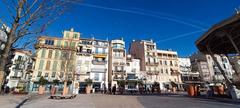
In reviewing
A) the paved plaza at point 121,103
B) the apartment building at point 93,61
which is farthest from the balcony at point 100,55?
the paved plaza at point 121,103

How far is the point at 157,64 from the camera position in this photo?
50.9 m

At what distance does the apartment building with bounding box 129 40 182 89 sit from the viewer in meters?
49.5

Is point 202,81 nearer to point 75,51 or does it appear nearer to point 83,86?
point 83,86

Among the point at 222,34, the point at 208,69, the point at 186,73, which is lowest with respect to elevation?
the point at 186,73

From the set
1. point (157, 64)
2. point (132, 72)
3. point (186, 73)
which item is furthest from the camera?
point (186, 73)

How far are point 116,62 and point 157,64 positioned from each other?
1482 cm

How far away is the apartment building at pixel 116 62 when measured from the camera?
146 ft

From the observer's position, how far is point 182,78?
52.2 metres

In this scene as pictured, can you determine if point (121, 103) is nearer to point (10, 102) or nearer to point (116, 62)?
point (10, 102)

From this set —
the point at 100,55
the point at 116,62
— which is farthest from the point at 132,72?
the point at 100,55

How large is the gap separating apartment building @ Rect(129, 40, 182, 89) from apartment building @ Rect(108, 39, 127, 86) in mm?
7820

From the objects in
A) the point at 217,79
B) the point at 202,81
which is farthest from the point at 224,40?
the point at 217,79

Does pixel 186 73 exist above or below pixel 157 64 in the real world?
below

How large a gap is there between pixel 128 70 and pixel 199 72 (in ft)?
91.7
